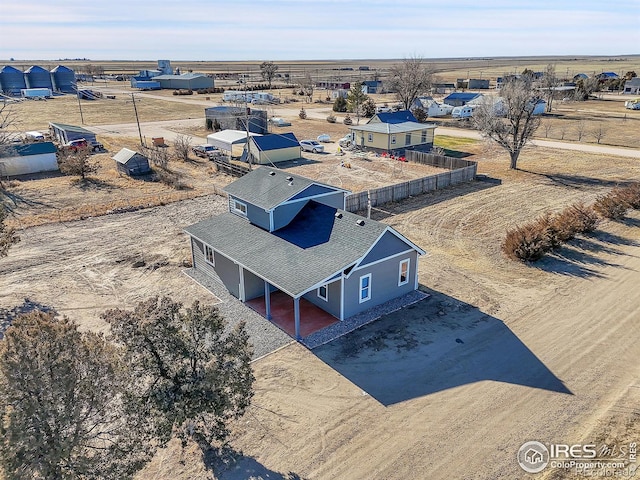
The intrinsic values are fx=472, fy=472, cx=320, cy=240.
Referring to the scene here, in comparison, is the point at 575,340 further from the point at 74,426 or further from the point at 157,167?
the point at 157,167

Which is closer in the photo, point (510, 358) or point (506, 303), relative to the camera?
point (510, 358)

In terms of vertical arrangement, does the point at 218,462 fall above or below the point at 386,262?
below

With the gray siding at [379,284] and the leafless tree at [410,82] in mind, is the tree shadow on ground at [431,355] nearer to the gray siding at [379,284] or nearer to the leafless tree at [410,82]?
the gray siding at [379,284]

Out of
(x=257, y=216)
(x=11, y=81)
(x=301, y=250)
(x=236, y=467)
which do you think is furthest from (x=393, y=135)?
(x=11, y=81)

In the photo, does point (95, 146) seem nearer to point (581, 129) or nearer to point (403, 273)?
point (403, 273)

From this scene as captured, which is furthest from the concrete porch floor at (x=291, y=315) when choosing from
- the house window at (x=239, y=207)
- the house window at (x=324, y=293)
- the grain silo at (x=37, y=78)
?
the grain silo at (x=37, y=78)

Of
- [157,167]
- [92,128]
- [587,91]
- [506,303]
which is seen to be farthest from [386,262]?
[587,91]
